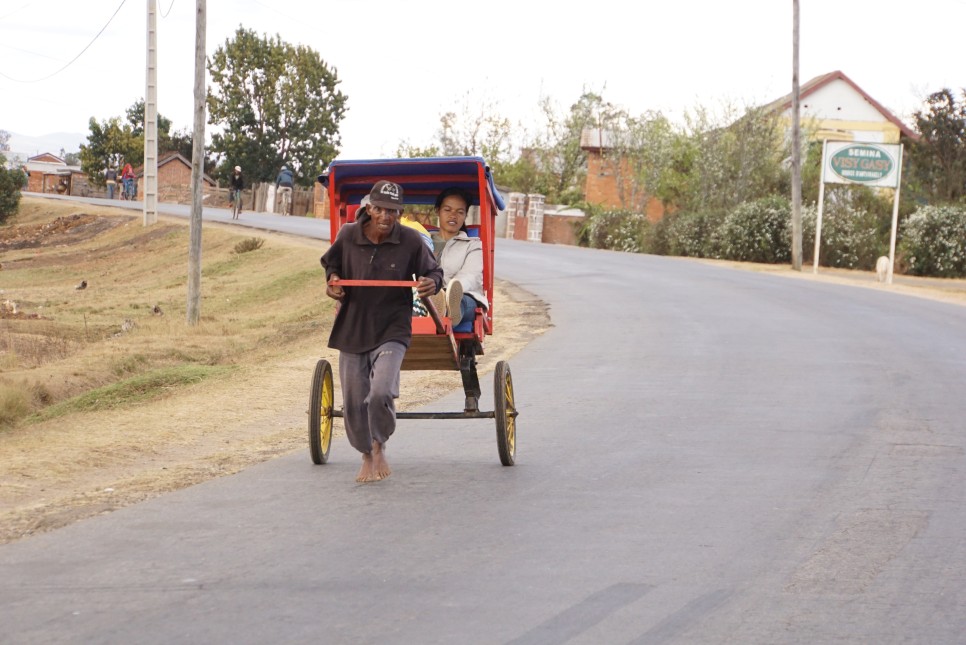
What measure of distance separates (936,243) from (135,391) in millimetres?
33916

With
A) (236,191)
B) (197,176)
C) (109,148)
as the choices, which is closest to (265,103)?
(109,148)

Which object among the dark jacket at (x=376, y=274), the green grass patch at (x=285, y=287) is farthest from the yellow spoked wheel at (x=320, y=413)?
the green grass patch at (x=285, y=287)

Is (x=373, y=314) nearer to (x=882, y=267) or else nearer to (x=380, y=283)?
(x=380, y=283)

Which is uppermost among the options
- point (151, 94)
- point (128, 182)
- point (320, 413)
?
point (151, 94)

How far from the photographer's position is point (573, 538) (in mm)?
6879

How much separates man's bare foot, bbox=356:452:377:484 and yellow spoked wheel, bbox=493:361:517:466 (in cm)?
86

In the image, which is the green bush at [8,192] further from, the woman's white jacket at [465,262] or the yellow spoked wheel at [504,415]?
the yellow spoked wheel at [504,415]

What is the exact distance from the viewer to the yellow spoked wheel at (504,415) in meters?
8.64

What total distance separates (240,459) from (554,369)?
18.7ft

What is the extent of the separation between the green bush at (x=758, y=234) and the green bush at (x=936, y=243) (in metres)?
3.89

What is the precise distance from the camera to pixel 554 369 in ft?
47.9

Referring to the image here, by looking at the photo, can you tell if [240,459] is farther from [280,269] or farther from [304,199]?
[304,199]

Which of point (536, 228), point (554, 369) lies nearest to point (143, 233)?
point (536, 228)

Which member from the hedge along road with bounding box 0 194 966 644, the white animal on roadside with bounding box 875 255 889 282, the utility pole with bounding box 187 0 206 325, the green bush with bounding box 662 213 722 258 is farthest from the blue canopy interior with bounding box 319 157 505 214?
the green bush with bounding box 662 213 722 258
